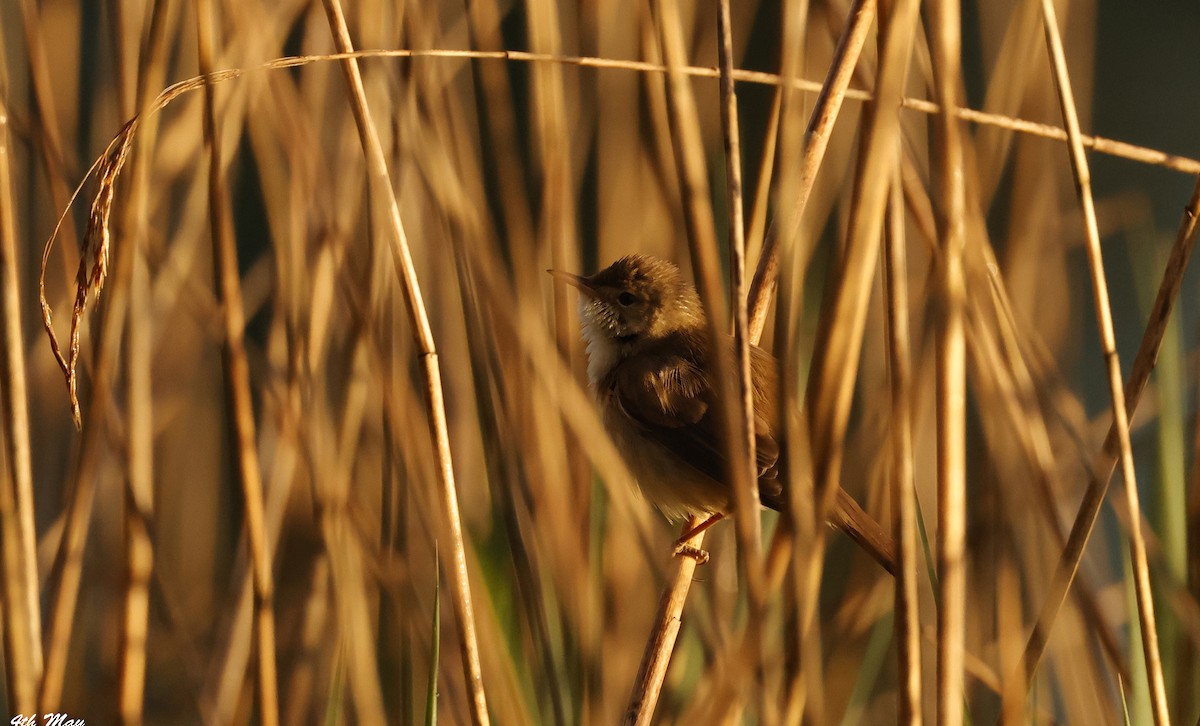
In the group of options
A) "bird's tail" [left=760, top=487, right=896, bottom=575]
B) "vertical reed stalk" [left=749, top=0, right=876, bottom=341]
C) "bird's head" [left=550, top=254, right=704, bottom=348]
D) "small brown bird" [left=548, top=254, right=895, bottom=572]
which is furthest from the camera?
"bird's head" [left=550, top=254, right=704, bottom=348]

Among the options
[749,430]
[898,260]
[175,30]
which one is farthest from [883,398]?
[175,30]

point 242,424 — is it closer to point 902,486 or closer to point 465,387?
point 465,387

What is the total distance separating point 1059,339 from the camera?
2766 millimetres

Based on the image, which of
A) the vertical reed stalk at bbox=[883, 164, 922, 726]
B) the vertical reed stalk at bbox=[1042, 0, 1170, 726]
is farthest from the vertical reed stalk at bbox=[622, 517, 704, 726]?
the vertical reed stalk at bbox=[1042, 0, 1170, 726]

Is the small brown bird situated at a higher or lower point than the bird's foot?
higher

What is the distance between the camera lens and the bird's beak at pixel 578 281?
87.3 inches

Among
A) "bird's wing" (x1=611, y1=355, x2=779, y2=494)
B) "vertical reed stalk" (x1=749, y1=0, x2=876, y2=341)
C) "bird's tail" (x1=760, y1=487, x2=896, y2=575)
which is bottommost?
"bird's tail" (x1=760, y1=487, x2=896, y2=575)

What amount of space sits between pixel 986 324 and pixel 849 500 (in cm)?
37

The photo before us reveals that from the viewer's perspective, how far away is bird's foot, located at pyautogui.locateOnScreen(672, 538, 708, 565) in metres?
1.95

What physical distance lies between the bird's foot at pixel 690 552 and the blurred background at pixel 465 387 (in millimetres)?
56

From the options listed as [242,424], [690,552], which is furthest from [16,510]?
[690,552]

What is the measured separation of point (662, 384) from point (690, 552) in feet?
1.43

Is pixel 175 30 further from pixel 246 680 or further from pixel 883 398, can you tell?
pixel 883 398

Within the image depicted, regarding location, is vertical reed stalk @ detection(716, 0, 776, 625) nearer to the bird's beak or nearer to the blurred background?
the blurred background
